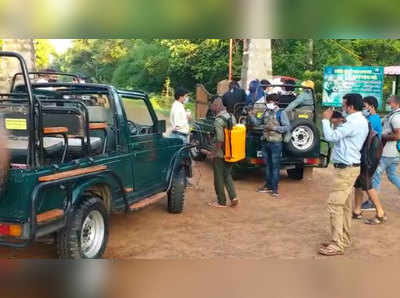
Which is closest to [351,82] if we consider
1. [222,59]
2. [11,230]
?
[222,59]

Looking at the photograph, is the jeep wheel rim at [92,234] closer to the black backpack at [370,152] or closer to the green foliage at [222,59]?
the black backpack at [370,152]

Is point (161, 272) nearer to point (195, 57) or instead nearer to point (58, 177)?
point (58, 177)

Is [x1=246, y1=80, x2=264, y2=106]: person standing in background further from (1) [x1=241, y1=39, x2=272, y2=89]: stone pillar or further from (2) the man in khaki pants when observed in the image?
(2) the man in khaki pants

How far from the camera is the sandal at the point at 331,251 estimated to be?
4844 millimetres

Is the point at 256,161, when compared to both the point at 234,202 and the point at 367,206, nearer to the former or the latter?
the point at 234,202

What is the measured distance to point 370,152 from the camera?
5406 mm

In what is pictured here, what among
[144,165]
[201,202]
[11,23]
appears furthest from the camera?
[201,202]

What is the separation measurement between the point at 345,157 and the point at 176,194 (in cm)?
253

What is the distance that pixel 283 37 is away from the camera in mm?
1022

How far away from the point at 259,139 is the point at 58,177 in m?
5.22

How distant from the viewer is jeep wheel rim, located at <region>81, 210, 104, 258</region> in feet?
14.3

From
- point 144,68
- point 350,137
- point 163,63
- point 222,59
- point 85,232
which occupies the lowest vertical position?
point 85,232

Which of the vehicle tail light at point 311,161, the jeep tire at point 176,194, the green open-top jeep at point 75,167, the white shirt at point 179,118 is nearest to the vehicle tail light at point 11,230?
the green open-top jeep at point 75,167

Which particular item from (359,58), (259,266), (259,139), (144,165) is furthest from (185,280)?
(359,58)
